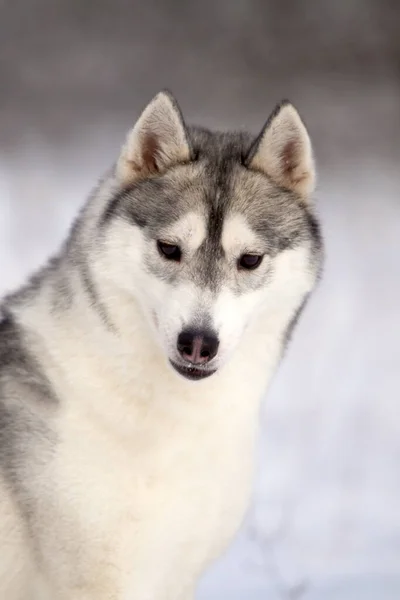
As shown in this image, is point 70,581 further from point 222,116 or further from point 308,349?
point 222,116

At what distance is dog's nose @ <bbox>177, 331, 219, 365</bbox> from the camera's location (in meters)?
1.20

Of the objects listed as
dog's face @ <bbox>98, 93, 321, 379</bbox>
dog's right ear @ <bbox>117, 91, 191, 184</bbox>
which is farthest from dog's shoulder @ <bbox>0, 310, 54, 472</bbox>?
dog's right ear @ <bbox>117, 91, 191, 184</bbox>

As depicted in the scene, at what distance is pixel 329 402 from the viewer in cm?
216

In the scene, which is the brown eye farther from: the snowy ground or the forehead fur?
the snowy ground

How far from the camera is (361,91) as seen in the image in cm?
216

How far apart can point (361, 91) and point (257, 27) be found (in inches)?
11.7

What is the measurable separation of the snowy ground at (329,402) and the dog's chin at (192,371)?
851mm

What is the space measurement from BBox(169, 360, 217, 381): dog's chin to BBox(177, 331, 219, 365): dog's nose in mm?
30

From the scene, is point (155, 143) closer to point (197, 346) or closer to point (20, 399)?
point (197, 346)

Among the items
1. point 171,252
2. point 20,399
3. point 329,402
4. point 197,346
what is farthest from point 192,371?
point 329,402

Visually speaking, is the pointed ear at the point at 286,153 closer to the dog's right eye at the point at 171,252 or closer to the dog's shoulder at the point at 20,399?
the dog's right eye at the point at 171,252

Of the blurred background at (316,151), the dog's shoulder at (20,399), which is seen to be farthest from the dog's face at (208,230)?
the blurred background at (316,151)

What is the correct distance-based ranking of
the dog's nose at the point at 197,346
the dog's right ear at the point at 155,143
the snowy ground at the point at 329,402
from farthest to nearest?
1. the snowy ground at the point at 329,402
2. the dog's right ear at the point at 155,143
3. the dog's nose at the point at 197,346

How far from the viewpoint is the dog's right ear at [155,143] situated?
131cm
